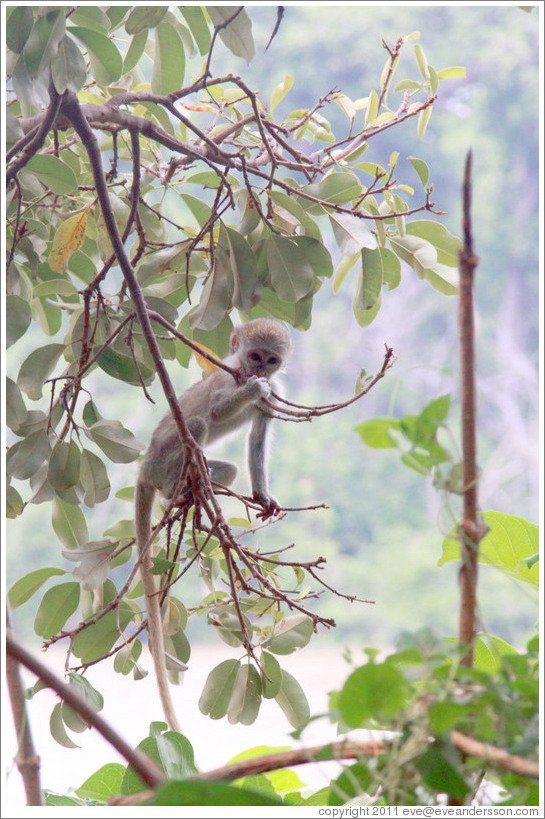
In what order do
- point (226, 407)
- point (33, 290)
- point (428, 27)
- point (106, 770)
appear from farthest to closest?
point (428, 27), point (226, 407), point (33, 290), point (106, 770)

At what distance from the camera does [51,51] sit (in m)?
0.77

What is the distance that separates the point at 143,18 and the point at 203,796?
878 millimetres

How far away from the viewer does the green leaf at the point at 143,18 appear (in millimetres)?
944

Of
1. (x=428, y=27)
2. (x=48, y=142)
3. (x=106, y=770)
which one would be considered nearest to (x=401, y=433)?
(x=106, y=770)

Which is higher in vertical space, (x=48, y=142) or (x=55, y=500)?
(x=48, y=142)

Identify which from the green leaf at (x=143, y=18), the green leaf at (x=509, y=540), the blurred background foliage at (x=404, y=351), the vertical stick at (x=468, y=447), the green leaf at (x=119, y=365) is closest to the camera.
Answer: the vertical stick at (x=468, y=447)

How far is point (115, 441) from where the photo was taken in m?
1.05

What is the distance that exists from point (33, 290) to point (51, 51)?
34 cm

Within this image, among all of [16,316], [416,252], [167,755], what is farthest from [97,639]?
[416,252]

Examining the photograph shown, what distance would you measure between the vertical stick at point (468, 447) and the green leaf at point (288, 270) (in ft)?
2.04

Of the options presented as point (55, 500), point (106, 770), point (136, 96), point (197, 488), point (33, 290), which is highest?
point (136, 96)

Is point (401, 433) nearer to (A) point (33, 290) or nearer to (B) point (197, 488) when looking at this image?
(B) point (197, 488)

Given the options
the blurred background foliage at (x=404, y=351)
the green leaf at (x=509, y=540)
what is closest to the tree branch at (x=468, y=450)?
the green leaf at (x=509, y=540)

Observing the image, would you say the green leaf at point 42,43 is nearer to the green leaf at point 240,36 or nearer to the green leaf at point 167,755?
the green leaf at point 240,36
